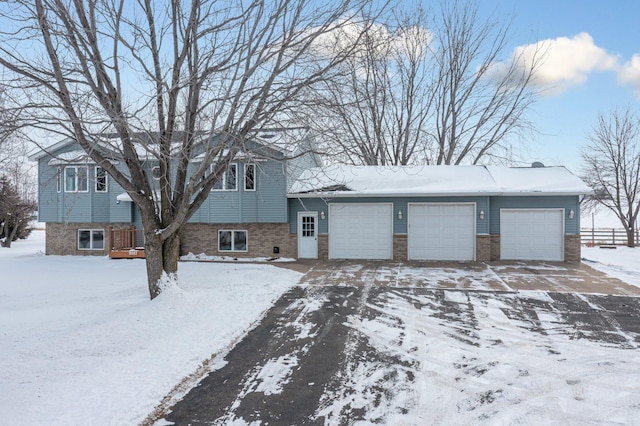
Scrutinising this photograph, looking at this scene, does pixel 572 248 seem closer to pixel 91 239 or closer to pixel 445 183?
pixel 445 183

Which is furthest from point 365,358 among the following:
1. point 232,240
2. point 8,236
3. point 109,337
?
point 8,236

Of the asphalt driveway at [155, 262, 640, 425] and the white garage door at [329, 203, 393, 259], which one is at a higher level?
the white garage door at [329, 203, 393, 259]

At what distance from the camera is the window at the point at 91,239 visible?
1706 cm

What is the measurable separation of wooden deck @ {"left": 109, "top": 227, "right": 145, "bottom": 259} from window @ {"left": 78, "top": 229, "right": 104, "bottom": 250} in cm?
94

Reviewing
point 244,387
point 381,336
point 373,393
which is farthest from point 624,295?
point 244,387

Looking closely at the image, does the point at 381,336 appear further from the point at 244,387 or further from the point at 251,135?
the point at 251,135

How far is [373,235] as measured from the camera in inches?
584

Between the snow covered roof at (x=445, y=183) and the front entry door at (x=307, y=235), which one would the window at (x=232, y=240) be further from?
the snow covered roof at (x=445, y=183)

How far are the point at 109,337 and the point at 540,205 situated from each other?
13747 millimetres

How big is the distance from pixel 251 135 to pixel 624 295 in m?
8.49

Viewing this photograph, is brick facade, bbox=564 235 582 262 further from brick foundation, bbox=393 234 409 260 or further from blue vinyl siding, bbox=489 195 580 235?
brick foundation, bbox=393 234 409 260

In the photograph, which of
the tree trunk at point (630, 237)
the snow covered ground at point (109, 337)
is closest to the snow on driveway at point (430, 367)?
the snow covered ground at point (109, 337)

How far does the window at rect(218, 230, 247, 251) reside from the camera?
15961 millimetres

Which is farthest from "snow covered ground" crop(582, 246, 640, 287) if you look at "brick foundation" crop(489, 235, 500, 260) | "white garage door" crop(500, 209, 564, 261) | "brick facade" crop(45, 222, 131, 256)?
"brick facade" crop(45, 222, 131, 256)
